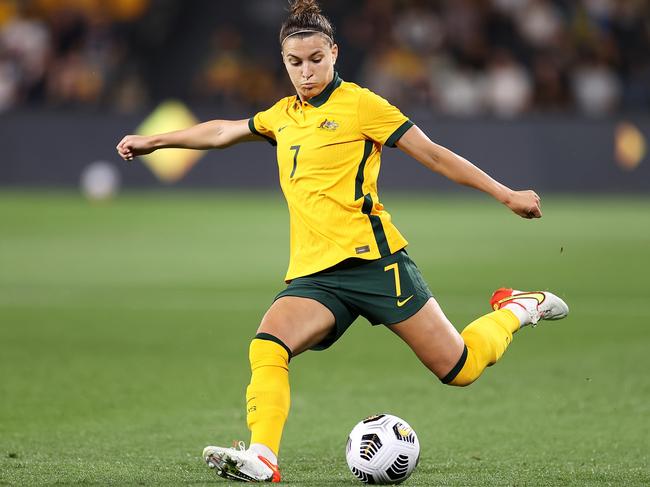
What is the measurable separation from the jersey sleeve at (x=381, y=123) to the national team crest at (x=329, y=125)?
0.36 feet

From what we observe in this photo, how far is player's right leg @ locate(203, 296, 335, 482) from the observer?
16.1 feet

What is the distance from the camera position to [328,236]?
542cm

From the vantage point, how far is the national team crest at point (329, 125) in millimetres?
5449

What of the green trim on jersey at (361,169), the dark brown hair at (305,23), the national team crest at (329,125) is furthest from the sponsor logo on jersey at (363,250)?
the dark brown hair at (305,23)

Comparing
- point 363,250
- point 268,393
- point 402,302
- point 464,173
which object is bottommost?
point 268,393

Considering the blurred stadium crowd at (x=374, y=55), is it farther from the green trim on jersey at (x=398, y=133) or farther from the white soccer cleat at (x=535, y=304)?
the green trim on jersey at (x=398, y=133)

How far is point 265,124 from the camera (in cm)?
575

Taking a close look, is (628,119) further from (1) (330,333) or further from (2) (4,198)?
(1) (330,333)

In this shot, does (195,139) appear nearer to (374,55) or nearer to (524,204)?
(524,204)

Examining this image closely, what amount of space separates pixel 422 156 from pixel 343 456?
1.56m

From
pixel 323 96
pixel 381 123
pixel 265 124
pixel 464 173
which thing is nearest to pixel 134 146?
pixel 265 124

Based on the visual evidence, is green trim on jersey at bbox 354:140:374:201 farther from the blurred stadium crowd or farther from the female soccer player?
the blurred stadium crowd

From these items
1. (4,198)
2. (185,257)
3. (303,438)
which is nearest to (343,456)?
(303,438)

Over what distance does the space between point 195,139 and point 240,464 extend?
174 cm
